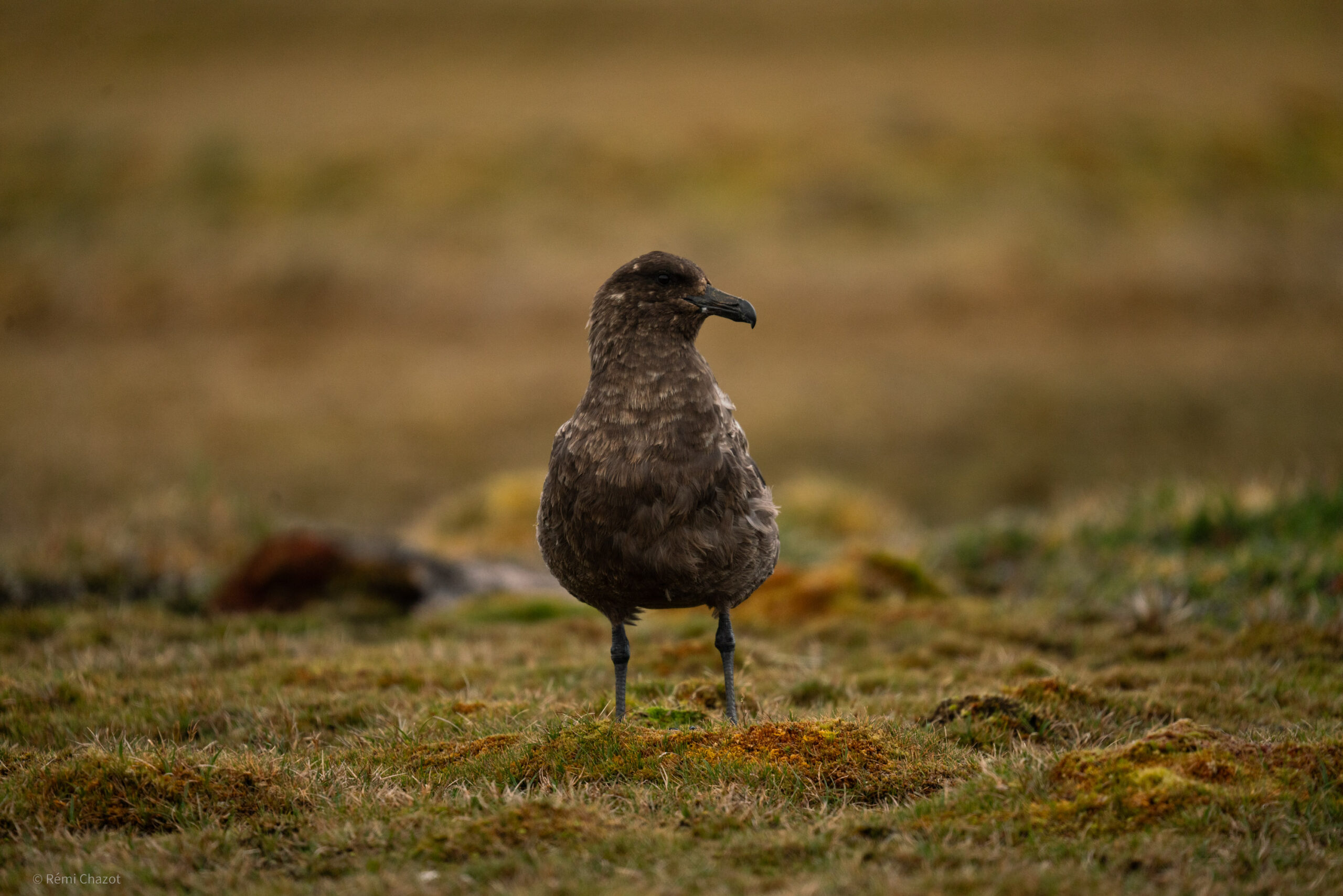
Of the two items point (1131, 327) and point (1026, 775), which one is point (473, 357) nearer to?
point (1131, 327)

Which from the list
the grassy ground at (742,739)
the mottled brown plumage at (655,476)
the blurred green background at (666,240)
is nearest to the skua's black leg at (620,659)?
the mottled brown plumage at (655,476)

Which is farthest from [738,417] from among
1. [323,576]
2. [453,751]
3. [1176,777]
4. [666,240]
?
Result: [1176,777]

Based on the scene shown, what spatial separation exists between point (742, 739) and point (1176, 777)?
5.84 feet

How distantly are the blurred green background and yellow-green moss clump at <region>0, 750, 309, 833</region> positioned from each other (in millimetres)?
9606

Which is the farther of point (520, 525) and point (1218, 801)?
point (520, 525)

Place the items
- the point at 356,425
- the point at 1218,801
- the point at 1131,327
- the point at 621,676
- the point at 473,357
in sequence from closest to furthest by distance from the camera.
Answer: the point at 1218,801, the point at 621,676, the point at 356,425, the point at 473,357, the point at 1131,327

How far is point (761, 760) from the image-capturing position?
4.80 metres

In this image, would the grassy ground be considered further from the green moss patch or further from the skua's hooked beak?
the skua's hooked beak

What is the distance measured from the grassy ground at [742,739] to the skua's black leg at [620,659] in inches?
7.6

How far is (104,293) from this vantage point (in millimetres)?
28453

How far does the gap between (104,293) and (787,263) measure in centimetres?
1777

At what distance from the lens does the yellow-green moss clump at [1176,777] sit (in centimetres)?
424

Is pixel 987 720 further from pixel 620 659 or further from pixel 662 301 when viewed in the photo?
pixel 662 301

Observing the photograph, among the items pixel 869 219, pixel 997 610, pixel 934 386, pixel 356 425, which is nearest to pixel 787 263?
pixel 869 219
